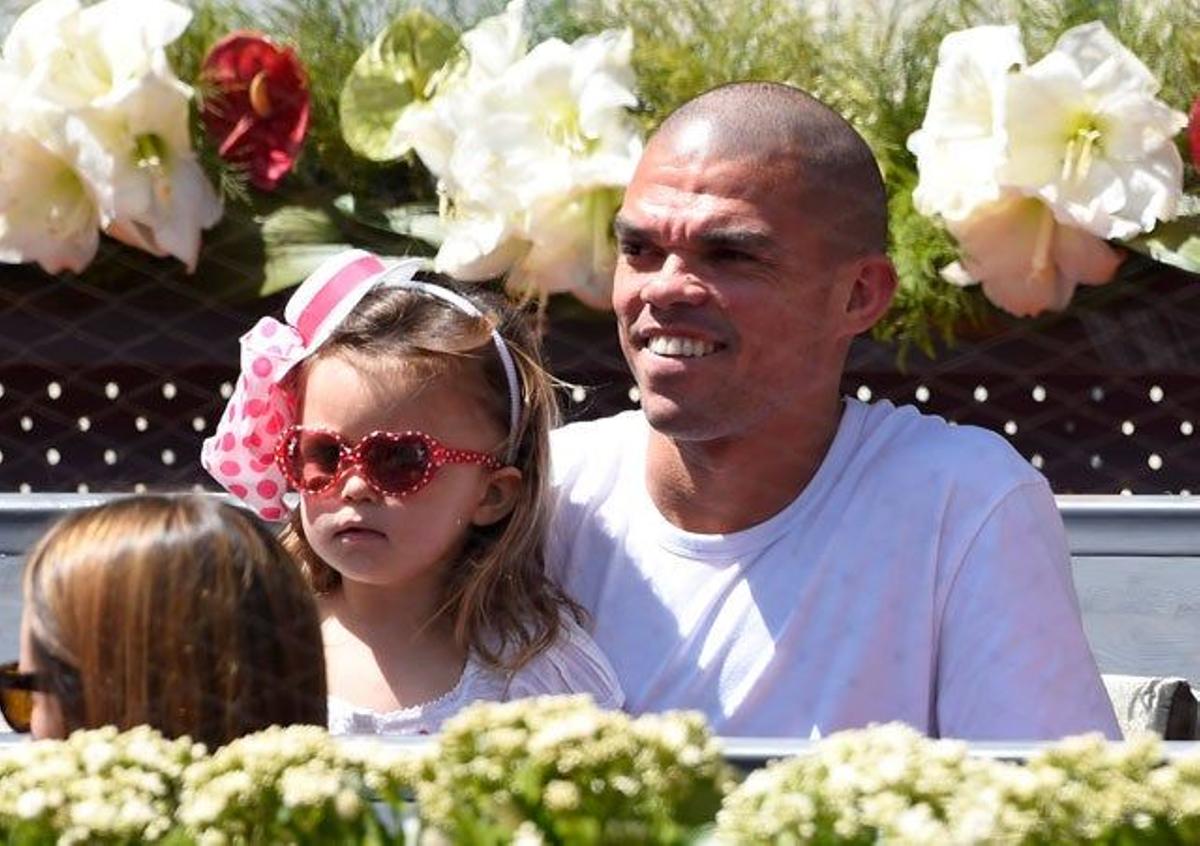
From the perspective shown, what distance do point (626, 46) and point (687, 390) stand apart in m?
0.29

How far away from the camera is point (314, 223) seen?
2.02 m

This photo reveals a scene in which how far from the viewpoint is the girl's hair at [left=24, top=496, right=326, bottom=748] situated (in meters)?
1.31

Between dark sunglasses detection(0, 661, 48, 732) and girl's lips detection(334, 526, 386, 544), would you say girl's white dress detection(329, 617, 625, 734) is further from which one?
dark sunglasses detection(0, 661, 48, 732)

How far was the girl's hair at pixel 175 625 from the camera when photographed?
51.7 inches

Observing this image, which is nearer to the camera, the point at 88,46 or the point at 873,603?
the point at 873,603

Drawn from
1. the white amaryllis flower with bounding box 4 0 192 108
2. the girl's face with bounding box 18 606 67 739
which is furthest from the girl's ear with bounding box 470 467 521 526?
the girl's face with bounding box 18 606 67 739

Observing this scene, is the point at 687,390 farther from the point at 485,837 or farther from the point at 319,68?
the point at 485,837

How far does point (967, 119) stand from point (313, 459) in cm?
56

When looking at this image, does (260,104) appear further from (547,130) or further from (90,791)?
(90,791)

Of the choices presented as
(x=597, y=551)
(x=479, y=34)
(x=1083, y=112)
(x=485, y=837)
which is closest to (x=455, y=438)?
(x=597, y=551)

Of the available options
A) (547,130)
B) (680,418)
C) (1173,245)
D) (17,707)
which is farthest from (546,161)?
(17,707)

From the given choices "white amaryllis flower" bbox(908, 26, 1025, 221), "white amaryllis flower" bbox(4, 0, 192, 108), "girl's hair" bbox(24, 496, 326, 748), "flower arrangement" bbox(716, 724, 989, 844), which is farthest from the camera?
"white amaryllis flower" bbox(4, 0, 192, 108)

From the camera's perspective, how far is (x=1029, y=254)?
188 centimetres

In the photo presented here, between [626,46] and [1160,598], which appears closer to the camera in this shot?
[626,46]
